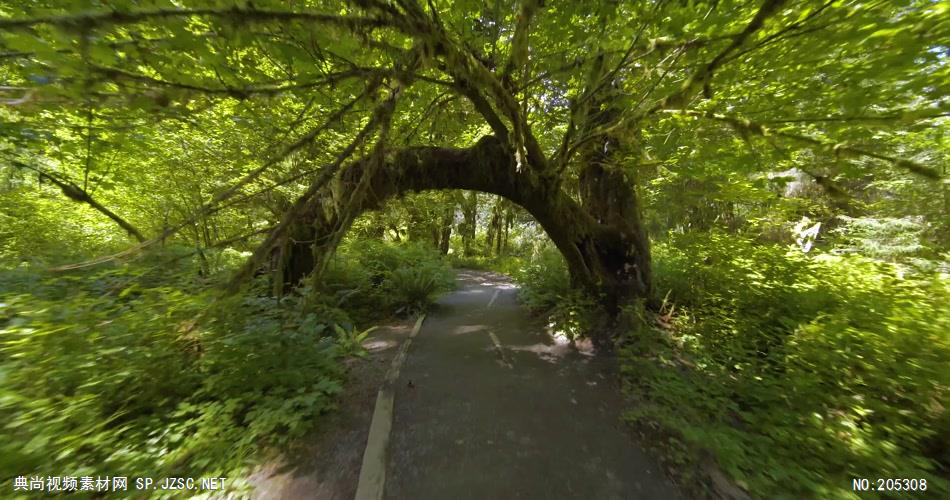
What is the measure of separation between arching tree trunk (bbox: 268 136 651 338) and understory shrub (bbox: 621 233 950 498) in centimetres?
155

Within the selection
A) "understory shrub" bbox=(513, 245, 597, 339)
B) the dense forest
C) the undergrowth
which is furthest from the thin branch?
"understory shrub" bbox=(513, 245, 597, 339)

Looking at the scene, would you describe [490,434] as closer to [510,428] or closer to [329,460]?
[510,428]

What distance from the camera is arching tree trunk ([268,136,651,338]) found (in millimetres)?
5949

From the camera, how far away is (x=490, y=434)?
11.7 feet

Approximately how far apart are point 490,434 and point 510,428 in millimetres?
253

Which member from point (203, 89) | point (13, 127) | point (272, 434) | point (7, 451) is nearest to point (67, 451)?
point (7, 451)

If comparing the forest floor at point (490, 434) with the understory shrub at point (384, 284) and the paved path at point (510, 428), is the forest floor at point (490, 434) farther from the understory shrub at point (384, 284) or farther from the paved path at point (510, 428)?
the understory shrub at point (384, 284)

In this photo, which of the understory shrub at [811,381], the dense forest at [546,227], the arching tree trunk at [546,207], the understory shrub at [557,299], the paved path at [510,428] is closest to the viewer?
the dense forest at [546,227]

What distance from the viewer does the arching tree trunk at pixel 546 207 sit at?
5949 millimetres

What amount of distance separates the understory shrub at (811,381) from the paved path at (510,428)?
50cm

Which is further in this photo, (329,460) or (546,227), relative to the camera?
(546,227)

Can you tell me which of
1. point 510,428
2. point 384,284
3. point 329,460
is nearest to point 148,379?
point 329,460

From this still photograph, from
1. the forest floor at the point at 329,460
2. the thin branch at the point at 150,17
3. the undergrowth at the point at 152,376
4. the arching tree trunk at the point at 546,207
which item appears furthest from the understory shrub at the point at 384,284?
the thin branch at the point at 150,17

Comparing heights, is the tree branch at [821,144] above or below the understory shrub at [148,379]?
above
